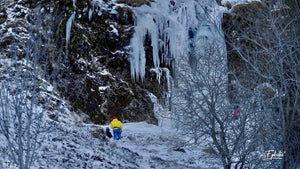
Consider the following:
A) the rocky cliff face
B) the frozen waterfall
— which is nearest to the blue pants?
the rocky cliff face

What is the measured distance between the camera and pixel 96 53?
696 inches

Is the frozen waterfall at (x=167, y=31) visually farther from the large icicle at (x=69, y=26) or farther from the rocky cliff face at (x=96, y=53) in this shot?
the large icicle at (x=69, y=26)

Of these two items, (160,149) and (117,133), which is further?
(117,133)

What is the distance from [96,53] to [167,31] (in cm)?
399

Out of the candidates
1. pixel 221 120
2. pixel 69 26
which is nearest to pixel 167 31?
pixel 69 26

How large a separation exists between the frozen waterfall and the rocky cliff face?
818 millimetres

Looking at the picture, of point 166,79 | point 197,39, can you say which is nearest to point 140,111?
point 166,79

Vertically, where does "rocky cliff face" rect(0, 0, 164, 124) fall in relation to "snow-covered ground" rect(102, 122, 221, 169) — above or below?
above

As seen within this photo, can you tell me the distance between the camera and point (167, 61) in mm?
18203

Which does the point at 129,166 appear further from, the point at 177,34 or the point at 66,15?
the point at 66,15

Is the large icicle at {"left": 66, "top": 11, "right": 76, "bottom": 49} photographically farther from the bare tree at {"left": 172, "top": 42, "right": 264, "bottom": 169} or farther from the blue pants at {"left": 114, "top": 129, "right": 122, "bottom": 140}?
the bare tree at {"left": 172, "top": 42, "right": 264, "bottom": 169}

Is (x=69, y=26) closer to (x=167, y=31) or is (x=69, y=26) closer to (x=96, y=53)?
(x=96, y=53)

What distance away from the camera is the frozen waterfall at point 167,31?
17.0m

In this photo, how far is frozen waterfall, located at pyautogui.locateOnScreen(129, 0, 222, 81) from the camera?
1695 cm
